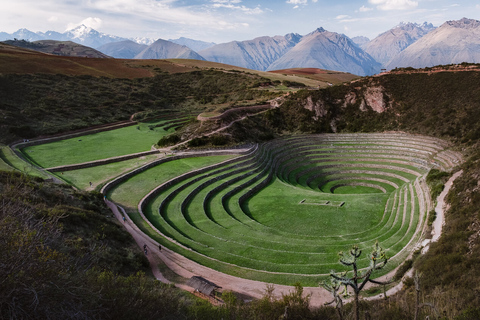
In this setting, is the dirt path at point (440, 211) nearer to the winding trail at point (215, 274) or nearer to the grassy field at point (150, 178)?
the winding trail at point (215, 274)

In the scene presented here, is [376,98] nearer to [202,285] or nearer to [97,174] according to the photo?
[97,174]

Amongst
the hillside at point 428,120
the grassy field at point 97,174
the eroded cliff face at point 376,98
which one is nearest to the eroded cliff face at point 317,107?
the hillside at point 428,120

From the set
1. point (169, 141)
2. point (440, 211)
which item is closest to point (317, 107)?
point (169, 141)

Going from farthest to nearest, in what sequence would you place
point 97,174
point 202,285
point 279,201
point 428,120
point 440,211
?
point 428,120, point 97,174, point 279,201, point 440,211, point 202,285

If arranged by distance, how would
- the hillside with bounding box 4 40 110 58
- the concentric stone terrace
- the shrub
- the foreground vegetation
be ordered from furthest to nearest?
the hillside with bounding box 4 40 110 58 < the shrub < the concentric stone terrace < the foreground vegetation

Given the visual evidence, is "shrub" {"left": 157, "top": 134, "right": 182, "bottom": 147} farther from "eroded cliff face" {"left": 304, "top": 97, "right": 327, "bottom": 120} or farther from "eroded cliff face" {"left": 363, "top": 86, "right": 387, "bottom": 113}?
"eroded cliff face" {"left": 363, "top": 86, "right": 387, "bottom": 113}

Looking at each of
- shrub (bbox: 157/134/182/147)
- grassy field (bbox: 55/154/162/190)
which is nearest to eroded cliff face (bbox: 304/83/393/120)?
shrub (bbox: 157/134/182/147)

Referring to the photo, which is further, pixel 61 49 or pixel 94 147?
pixel 61 49
